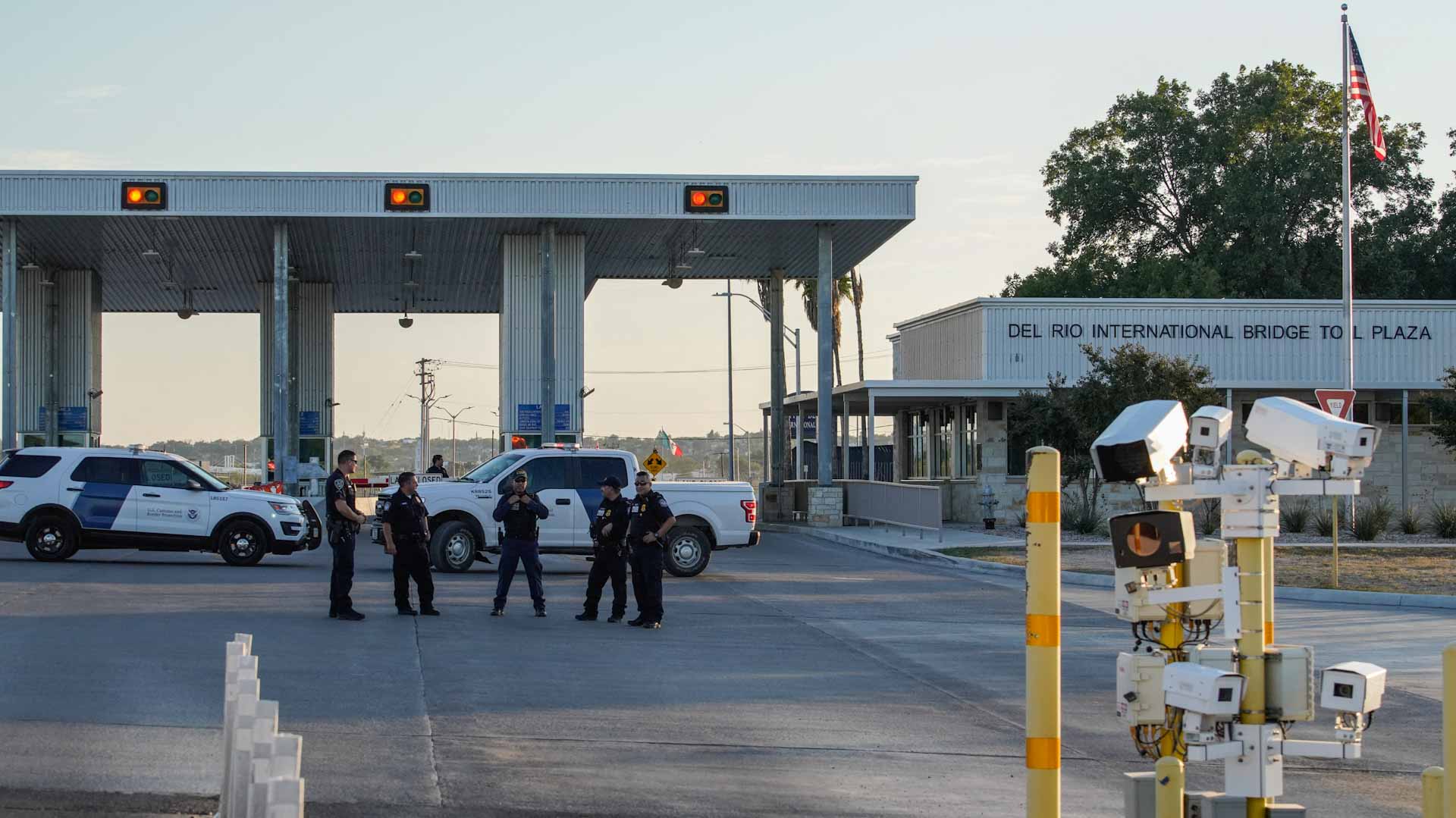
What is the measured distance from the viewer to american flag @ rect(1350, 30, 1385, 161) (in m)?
31.2

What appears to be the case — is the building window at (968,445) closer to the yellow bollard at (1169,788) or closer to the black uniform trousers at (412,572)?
the black uniform trousers at (412,572)

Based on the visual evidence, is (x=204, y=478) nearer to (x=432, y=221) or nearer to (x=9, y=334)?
(x=9, y=334)

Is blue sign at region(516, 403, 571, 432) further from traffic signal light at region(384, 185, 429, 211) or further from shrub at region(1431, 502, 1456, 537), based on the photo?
shrub at region(1431, 502, 1456, 537)

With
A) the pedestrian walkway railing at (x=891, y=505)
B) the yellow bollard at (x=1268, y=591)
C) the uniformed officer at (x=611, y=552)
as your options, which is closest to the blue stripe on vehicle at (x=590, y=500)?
the uniformed officer at (x=611, y=552)

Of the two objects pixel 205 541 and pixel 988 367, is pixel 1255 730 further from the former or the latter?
pixel 988 367

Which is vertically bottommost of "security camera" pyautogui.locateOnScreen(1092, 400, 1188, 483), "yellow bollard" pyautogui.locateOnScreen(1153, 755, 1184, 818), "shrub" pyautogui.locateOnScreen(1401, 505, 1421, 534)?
"shrub" pyautogui.locateOnScreen(1401, 505, 1421, 534)

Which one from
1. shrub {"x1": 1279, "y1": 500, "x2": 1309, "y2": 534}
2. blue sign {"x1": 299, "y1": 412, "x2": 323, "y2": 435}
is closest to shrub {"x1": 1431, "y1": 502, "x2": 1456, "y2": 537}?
shrub {"x1": 1279, "y1": 500, "x2": 1309, "y2": 534}

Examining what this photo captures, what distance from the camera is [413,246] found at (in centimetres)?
4078

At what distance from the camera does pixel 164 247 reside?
4047 centimetres

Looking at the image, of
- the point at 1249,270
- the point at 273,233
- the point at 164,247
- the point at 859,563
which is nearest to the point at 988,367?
the point at 859,563

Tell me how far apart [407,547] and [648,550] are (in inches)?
102

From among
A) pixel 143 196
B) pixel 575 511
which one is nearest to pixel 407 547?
pixel 575 511

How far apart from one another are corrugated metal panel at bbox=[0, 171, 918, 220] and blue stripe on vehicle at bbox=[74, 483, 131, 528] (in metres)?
12.8

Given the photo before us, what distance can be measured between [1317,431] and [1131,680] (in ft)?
3.62
